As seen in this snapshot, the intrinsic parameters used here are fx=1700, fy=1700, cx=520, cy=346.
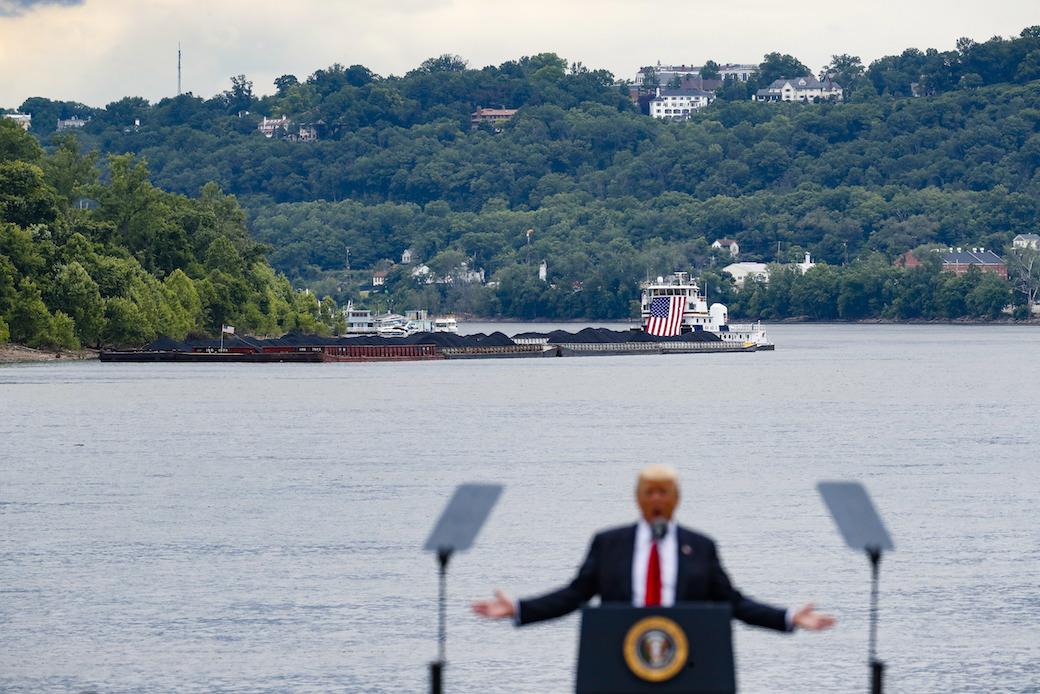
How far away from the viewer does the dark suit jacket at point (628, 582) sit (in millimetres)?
12531

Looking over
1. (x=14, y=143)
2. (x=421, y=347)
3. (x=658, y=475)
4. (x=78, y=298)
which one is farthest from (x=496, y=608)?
(x=421, y=347)

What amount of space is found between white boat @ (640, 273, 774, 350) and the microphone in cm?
16363

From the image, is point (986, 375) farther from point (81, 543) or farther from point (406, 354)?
point (81, 543)

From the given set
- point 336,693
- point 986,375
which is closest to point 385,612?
point 336,693

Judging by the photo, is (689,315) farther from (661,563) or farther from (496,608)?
(496,608)

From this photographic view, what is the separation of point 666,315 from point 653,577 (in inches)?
6593

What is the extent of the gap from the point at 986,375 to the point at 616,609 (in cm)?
12038

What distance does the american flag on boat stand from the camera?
178 metres

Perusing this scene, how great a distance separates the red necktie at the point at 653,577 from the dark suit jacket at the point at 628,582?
0.46 ft

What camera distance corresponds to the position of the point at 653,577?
12484 mm

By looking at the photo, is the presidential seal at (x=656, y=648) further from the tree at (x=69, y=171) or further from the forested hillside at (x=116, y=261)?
the tree at (x=69, y=171)

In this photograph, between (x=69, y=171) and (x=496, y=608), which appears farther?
(x=69, y=171)

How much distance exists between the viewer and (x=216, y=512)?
43812 millimetres

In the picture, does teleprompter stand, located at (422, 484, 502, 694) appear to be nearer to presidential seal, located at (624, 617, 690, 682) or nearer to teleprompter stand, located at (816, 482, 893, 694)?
presidential seal, located at (624, 617, 690, 682)
